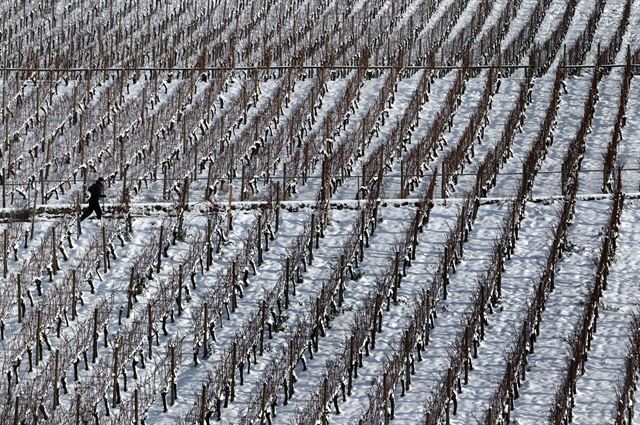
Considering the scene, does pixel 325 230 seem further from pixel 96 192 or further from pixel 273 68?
pixel 273 68

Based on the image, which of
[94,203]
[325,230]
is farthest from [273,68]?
[94,203]

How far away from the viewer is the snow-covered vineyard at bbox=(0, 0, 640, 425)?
997 inches

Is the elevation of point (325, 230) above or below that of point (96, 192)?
below

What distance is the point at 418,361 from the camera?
26188 millimetres

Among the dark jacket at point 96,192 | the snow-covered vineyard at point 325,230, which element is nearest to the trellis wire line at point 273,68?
the snow-covered vineyard at point 325,230

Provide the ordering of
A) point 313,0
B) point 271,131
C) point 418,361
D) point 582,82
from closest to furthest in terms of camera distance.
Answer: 1. point 418,361
2. point 271,131
3. point 582,82
4. point 313,0

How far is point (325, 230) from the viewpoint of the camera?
30.6m

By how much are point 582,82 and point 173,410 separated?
1921 centimetres

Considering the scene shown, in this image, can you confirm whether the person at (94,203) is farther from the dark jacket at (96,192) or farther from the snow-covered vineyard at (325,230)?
the snow-covered vineyard at (325,230)

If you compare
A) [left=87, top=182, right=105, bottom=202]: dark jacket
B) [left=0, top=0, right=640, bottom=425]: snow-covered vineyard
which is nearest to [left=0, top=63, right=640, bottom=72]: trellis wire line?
[left=0, top=0, right=640, bottom=425]: snow-covered vineyard

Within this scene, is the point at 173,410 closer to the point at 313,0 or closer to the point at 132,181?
the point at 132,181

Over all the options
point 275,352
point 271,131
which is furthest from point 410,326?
point 271,131

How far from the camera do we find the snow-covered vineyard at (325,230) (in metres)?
25.3

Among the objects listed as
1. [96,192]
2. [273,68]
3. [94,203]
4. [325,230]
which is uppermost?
[96,192]
